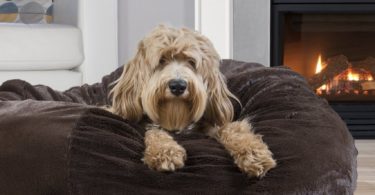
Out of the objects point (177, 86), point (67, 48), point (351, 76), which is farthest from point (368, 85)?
point (177, 86)

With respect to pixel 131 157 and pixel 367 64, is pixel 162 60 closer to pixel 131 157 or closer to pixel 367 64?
pixel 131 157

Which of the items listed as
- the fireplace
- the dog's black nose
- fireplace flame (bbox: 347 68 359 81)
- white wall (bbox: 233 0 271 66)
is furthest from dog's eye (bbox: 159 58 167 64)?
fireplace flame (bbox: 347 68 359 81)

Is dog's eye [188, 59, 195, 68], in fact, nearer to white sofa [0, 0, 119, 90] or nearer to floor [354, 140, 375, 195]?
floor [354, 140, 375, 195]

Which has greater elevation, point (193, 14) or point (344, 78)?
point (193, 14)

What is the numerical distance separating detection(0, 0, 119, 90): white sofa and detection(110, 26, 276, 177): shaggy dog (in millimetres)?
1394

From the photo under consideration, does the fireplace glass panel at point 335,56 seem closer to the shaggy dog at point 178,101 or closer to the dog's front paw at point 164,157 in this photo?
the shaggy dog at point 178,101

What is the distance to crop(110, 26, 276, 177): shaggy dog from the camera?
186 cm

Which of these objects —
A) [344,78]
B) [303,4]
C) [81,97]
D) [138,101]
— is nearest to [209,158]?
[138,101]

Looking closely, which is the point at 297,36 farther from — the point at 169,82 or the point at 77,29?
the point at 169,82

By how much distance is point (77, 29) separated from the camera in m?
3.66

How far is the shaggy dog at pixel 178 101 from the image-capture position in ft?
6.10

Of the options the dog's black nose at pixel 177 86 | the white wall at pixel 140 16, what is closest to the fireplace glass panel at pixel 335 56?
the white wall at pixel 140 16

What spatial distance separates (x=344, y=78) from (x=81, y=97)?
192 cm

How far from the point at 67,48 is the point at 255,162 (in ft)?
6.34
